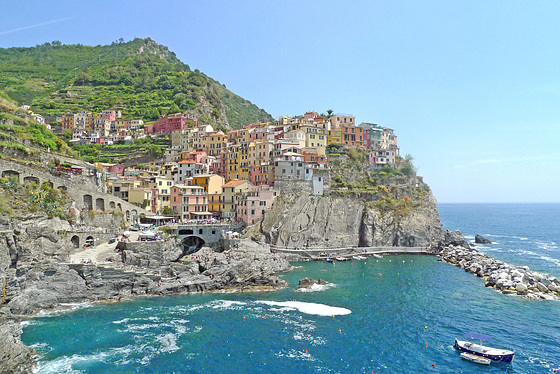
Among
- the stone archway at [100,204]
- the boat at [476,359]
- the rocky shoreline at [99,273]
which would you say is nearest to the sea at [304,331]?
the boat at [476,359]

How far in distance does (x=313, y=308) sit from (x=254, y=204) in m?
33.7

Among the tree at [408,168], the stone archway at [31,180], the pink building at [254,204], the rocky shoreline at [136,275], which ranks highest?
the tree at [408,168]

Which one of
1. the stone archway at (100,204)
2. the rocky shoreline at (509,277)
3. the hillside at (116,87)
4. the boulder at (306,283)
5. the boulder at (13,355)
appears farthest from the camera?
the hillside at (116,87)

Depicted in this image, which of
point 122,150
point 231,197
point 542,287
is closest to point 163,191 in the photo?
point 231,197

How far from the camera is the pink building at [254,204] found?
72700 mm

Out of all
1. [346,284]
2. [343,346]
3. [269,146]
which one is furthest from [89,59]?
[343,346]

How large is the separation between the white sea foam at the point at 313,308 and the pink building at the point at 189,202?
3221cm

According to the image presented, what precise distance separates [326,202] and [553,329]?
45.3 meters

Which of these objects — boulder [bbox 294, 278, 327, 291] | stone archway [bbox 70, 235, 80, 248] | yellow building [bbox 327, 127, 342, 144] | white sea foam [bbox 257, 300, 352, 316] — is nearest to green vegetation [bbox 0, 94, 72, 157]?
stone archway [bbox 70, 235, 80, 248]

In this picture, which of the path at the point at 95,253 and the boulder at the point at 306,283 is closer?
the path at the point at 95,253

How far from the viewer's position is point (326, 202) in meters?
77.4

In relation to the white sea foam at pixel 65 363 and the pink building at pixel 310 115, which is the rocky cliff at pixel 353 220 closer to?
the pink building at pixel 310 115

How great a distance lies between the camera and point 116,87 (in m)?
150

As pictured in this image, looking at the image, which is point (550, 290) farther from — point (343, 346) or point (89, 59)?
point (89, 59)
